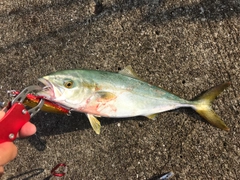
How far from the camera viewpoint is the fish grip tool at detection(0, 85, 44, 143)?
243 centimetres

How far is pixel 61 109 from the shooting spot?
9.46ft

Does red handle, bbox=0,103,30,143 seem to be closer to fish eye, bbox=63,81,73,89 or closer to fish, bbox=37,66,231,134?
fish, bbox=37,66,231,134

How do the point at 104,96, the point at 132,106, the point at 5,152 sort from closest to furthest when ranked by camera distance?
the point at 5,152, the point at 104,96, the point at 132,106

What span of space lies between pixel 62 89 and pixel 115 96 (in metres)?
0.58

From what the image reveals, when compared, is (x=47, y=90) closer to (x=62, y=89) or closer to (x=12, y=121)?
(x=62, y=89)

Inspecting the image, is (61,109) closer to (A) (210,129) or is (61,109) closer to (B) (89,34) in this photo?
(B) (89,34)

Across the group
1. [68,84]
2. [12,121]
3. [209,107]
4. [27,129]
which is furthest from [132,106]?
[12,121]

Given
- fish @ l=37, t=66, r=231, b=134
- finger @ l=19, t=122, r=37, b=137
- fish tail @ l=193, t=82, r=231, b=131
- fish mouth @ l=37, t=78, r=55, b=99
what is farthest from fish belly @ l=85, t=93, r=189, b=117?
finger @ l=19, t=122, r=37, b=137

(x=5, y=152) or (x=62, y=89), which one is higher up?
(x=62, y=89)

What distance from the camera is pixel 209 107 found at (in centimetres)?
298

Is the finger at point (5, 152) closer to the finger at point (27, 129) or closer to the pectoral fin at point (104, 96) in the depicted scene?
the finger at point (27, 129)

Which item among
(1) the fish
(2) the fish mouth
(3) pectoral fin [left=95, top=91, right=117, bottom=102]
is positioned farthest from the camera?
(3) pectoral fin [left=95, top=91, right=117, bottom=102]

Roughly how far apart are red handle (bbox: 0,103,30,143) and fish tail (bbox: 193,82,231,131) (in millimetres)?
1838

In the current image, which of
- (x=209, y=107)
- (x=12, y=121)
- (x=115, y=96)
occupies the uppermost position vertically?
(x=12, y=121)
